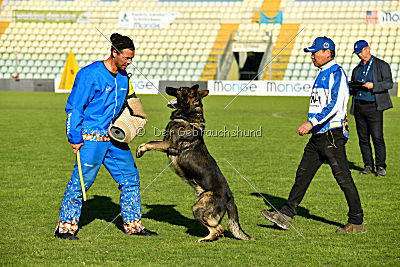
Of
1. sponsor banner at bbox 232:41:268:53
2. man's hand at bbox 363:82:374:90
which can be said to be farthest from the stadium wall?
man's hand at bbox 363:82:374:90

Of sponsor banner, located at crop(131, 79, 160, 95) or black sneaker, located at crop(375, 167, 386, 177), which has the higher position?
sponsor banner, located at crop(131, 79, 160, 95)

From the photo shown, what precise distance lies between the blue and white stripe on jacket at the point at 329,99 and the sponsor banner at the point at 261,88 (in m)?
25.4

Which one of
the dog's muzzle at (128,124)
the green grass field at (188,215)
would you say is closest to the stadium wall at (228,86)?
the green grass field at (188,215)

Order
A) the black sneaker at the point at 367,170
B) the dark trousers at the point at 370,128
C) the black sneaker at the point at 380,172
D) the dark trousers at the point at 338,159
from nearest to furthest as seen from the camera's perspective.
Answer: the dark trousers at the point at 338,159 → the black sneaker at the point at 380,172 → the dark trousers at the point at 370,128 → the black sneaker at the point at 367,170

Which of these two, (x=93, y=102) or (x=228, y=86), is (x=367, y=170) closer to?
(x=93, y=102)

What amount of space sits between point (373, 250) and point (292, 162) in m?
5.33

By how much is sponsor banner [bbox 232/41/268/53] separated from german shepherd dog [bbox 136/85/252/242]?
107 feet

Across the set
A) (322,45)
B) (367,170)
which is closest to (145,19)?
(367,170)

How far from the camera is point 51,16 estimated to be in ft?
140

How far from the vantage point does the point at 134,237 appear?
534 cm

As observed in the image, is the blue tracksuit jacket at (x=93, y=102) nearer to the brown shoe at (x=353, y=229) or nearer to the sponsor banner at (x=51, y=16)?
the brown shoe at (x=353, y=229)

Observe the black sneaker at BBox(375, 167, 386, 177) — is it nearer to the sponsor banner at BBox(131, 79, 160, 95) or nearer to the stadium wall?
the stadium wall

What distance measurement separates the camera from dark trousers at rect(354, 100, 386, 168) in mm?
9078

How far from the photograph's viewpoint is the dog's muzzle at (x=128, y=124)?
509 cm
